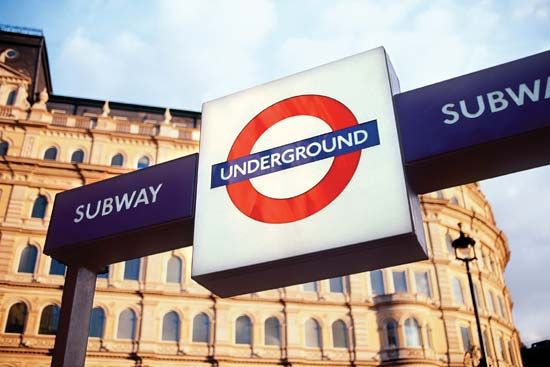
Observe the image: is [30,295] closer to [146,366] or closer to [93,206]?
[146,366]

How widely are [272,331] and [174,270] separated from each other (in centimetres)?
707

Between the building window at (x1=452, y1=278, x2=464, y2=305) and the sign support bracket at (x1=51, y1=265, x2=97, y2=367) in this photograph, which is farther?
the building window at (x1=452, y1=278, x2=464, y2=305)

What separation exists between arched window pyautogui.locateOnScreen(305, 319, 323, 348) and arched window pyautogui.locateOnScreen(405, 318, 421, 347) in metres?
5.33

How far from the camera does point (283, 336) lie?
31.6 metres

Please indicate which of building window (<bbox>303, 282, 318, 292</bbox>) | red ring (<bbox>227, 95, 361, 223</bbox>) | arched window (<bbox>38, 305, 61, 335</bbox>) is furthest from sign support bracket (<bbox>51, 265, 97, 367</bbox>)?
building window (<bbox>303, 282, 318, 292</bbox>)

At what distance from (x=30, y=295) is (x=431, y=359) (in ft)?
77.5

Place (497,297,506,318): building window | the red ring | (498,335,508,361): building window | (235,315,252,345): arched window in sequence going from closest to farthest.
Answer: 1. the red ring
2. (235,315,252,345): arched window
3. (498,335,508,361): building window
4. (497,297,506,318): building window

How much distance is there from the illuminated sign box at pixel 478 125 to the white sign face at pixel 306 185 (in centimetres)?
30

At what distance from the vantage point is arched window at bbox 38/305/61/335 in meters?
28.8

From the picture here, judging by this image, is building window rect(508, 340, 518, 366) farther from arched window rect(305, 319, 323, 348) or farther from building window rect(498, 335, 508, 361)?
arched window rect(305, 319, 323, 348)

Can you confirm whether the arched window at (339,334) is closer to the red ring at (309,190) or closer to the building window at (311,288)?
the building window at (311,288)

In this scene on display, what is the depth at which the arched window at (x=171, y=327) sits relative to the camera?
1194 inches

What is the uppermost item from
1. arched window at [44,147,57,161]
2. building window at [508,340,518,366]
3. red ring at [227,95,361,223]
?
arched window at [44,147,57,161]

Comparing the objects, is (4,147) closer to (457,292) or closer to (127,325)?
(127,325)
